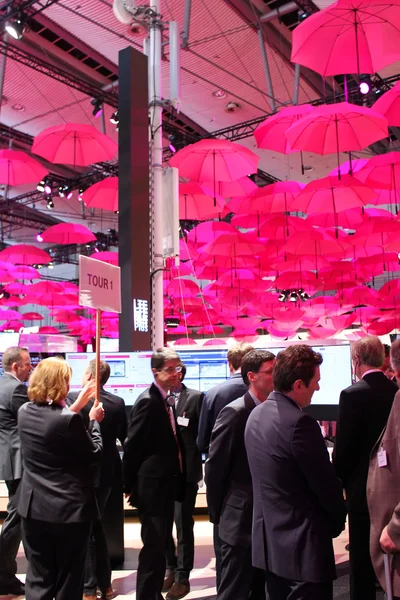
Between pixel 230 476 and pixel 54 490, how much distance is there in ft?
2.85

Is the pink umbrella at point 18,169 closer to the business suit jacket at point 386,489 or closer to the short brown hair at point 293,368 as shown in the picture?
the short brown hair at point 293,368

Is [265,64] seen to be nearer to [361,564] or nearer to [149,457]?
[149,457]

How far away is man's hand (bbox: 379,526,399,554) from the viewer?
Result: 2209mm

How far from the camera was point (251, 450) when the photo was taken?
2568 mm

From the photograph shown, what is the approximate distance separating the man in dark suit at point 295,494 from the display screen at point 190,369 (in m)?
2.80

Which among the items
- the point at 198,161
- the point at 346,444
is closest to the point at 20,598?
the point at 346,444

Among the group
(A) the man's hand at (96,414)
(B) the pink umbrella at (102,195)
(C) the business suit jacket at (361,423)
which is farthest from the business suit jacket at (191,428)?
(B) the pink umbrella at (102,195)

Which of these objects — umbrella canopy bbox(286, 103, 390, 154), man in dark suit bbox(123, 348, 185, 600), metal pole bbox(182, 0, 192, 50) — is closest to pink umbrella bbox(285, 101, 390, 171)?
umbrella canopy bbox(286, 103, 390, 154)

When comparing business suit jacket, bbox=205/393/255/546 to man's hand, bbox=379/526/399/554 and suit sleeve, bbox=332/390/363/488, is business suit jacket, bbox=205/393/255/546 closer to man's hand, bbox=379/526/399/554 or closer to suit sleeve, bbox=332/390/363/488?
suit sleeve, bbox=332/390/363/488

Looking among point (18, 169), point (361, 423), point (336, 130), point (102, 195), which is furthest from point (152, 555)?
point (18, 169)

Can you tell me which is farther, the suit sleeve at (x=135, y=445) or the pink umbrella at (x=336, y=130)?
the pink umbrella at (x=336, y=130)

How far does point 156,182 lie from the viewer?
641 centimetres

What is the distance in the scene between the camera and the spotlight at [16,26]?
27.5 feet

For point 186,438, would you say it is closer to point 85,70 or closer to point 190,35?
point 190,35
